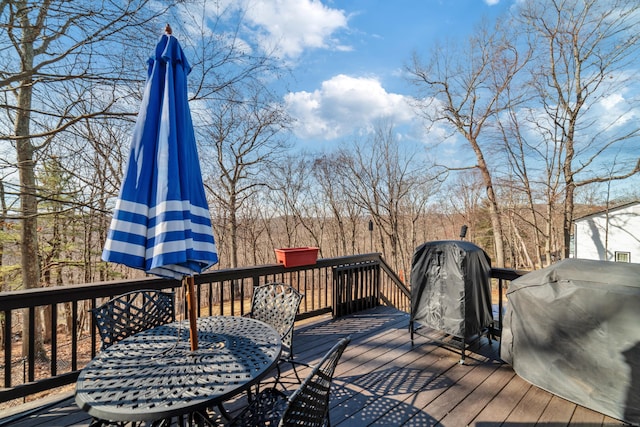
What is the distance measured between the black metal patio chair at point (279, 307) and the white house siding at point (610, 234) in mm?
13992

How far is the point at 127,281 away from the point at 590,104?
14074mm

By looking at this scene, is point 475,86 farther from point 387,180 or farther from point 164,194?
point 164,194

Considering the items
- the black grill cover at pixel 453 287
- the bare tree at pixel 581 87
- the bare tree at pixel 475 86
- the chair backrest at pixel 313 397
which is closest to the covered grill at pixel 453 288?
the black grill cover at pixel 453 287

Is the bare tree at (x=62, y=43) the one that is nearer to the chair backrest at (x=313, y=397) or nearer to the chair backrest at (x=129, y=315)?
the chair backrest at (x=129, y=315)

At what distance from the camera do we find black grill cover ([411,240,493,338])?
2.79m

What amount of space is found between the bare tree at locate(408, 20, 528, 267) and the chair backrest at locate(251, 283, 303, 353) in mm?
12493

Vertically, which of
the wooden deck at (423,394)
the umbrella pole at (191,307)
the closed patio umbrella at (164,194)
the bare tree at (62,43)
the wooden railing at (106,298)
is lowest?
the wooden deck at (423,394)

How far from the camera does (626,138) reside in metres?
8.88

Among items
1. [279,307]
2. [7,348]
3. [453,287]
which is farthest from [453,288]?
[7,348]

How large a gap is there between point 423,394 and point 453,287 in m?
1.05

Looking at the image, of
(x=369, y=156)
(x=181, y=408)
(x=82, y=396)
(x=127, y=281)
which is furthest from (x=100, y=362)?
(x=369, y=156)

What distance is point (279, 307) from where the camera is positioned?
99.6 inches

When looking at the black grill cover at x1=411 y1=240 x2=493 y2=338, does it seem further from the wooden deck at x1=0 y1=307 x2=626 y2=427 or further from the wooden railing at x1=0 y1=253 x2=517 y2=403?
the wooden railing at x1=0 y1=253 x2=517 y2=403

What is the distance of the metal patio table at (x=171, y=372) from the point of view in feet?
3.85
